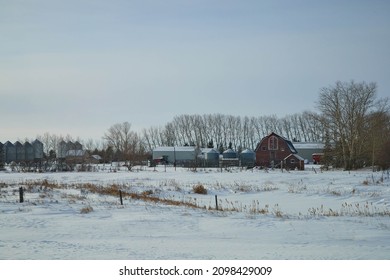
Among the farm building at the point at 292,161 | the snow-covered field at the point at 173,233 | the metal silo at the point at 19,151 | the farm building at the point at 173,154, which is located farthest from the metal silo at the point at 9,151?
the farm building at the point at 292,161

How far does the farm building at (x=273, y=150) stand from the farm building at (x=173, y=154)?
62.8 feet

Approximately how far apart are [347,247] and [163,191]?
57.2 ft

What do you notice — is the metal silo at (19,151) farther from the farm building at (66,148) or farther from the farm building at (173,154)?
the farm building at (173,154)

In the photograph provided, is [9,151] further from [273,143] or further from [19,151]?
[273,143]

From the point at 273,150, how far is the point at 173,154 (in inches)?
977

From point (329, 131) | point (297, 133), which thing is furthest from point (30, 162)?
point (297, 133)

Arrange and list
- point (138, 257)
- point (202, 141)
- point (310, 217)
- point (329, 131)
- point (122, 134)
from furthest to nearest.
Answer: point (202, 141) < point (329, 131) < point (122, 134) < point (310, 217) < point (138, 257)

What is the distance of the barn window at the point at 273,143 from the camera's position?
6744 centimetres

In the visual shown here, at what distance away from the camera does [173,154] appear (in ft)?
278

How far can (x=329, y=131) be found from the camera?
180 feet

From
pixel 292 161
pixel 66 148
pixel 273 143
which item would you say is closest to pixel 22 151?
pixel 66 148

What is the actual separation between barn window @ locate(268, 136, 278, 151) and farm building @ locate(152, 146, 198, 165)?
20235mm

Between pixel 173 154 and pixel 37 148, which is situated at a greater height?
pixel 37 148

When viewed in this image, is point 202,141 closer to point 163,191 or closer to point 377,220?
point 163,191
